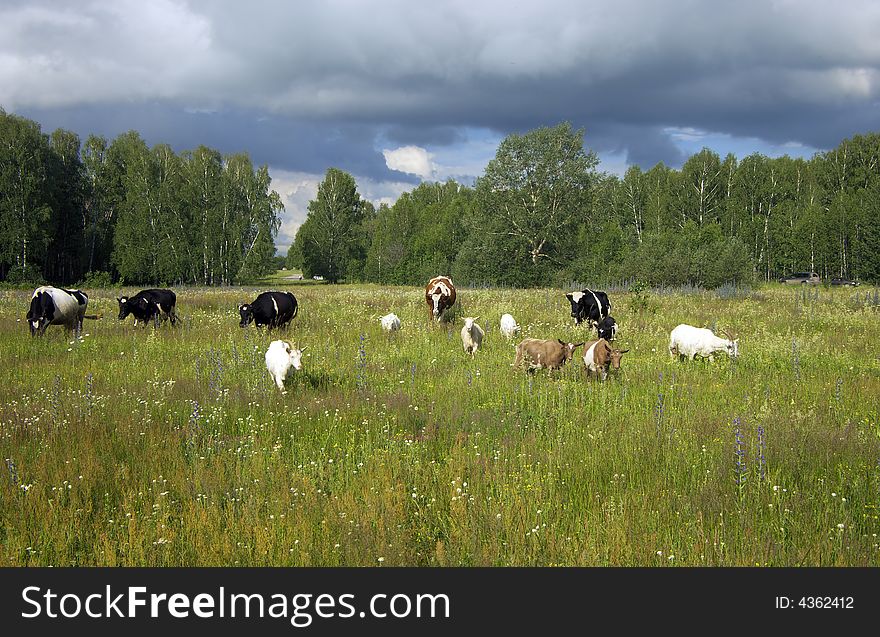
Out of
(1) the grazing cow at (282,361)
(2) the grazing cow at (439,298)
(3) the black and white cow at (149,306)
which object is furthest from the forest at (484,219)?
(1) the grazing cow at (282,361)

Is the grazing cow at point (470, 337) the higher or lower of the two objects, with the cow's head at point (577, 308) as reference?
lower

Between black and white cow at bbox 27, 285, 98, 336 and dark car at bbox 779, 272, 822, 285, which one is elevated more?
dark car at bbox 779, 272, 822, 285

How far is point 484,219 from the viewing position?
4794cm

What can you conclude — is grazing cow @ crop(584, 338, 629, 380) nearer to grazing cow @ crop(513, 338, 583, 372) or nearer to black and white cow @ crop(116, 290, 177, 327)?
grazing cow @ crop(513, 338, 583, 372)

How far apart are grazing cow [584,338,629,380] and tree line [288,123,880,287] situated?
27.6 meters

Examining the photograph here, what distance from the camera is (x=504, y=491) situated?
5031 millimetres

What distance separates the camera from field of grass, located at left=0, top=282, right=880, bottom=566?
4.16m

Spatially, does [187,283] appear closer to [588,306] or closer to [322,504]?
[588,306]

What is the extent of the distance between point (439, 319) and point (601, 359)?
9.13m

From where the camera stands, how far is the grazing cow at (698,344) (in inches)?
484

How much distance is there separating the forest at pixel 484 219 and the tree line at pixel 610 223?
149 mm

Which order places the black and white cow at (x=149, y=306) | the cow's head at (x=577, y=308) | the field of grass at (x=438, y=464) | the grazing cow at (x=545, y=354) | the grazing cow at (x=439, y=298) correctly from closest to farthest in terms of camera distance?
the field of grass at (x=438, y=464)
the grazing cow at (x=545, y=354)
the black and white cow at (x=149, y=306)
the cow's head at (x=577, y=308)
the grazing cow at (x=439, y=298)

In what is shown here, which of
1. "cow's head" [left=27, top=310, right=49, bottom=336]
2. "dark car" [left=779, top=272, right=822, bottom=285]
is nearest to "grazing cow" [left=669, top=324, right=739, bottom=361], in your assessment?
"cow's head" [left=27, top=310, right=49, bottom=336]

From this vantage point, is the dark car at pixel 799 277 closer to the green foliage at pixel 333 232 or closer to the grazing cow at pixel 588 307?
the grazing cow at pixel 588 307
